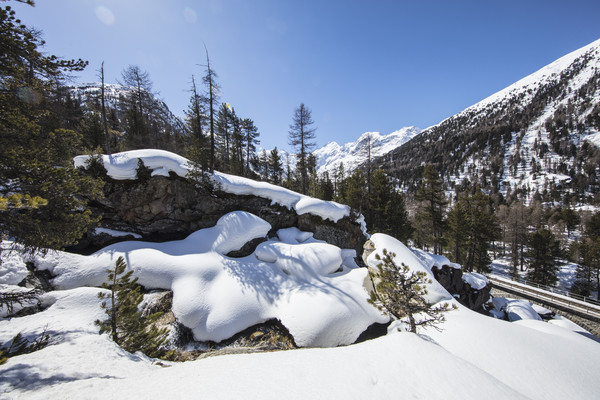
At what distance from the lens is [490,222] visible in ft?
84.8

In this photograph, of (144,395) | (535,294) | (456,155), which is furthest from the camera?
(456,155)

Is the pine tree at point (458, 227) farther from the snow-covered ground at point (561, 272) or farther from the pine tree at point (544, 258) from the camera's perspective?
the snow-covered ground at point (561, 272)

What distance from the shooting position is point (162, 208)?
514 inches

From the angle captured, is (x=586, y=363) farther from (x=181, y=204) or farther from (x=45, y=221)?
(x=181, y=204)

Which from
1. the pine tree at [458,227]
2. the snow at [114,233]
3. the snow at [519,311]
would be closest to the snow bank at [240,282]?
the snow at [114,233]

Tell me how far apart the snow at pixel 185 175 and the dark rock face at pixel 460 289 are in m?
8.66

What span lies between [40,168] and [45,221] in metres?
1.47

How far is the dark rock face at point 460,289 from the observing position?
51.3ft

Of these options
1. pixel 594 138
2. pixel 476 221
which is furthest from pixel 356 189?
pixel 594 138

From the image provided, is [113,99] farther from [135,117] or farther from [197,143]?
[197,143]

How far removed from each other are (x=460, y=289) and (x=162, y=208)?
76.5 ft

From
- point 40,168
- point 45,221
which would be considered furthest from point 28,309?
point 40,168

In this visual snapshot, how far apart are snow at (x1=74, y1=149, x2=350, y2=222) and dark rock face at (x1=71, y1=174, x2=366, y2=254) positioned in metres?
0.49

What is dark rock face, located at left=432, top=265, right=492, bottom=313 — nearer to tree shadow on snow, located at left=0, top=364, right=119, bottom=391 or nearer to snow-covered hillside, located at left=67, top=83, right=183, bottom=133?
tree shadow on snow, located at left=0, top=364, right=119, bottom=391
